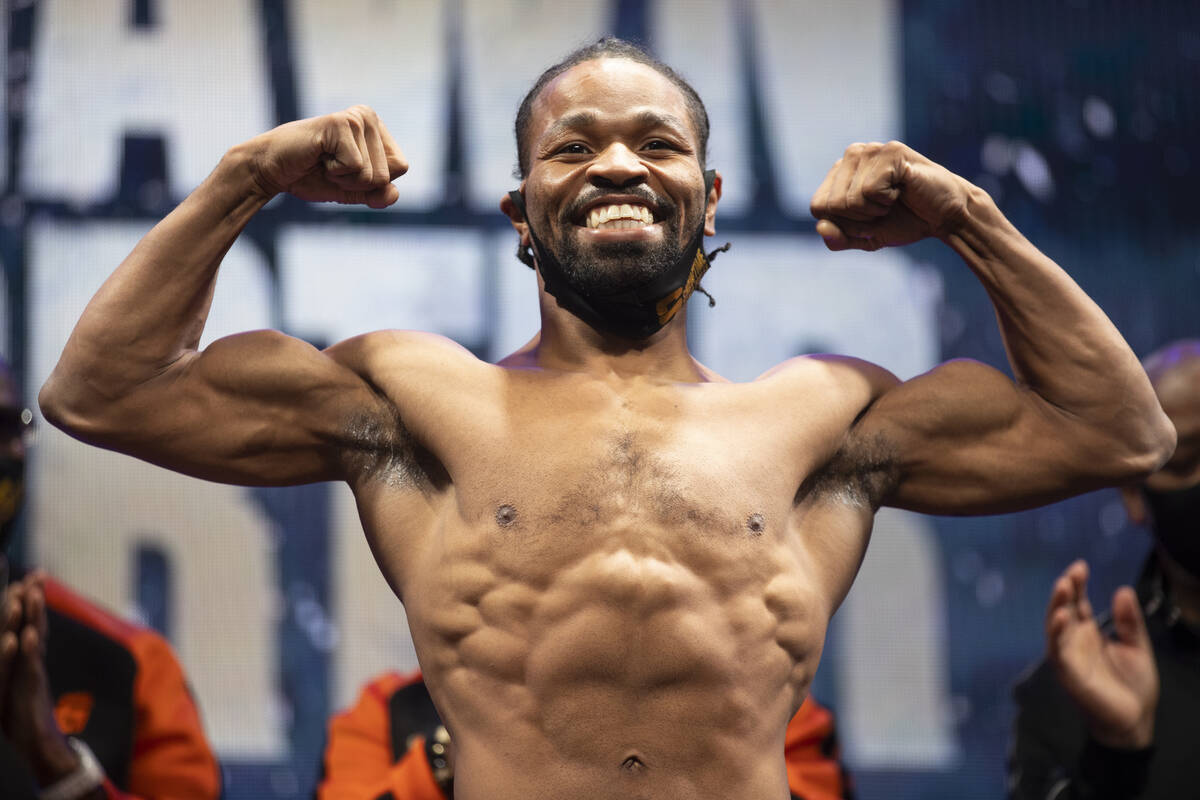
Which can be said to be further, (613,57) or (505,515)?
(613,57)

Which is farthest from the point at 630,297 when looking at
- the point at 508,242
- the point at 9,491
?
the point at 508,242

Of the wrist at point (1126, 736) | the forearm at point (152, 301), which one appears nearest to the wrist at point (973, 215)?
the forearm at point (152, 301)

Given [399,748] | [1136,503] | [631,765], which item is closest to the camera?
[631,765]

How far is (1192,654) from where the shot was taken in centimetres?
240

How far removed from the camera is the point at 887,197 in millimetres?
1502

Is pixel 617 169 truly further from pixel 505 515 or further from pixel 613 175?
pixel 505 515

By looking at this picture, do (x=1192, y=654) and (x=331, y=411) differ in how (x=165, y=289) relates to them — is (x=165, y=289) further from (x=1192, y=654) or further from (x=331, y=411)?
(x=1192, y=654)

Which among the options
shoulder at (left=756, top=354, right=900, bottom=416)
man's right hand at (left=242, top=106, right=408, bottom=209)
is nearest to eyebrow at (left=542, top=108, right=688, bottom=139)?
man's right hand at (left=242, top=106, right=408, bottom=209)

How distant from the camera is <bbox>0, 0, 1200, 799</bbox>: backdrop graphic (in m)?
2.94

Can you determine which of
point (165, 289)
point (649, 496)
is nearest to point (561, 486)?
point (649, 496)

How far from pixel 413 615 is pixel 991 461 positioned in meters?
0.76

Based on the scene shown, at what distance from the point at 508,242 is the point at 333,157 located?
5.53ft

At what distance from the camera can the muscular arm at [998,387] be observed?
1.50 m

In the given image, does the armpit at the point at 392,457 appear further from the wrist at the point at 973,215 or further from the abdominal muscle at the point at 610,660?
the wrist at the point at 973,215
